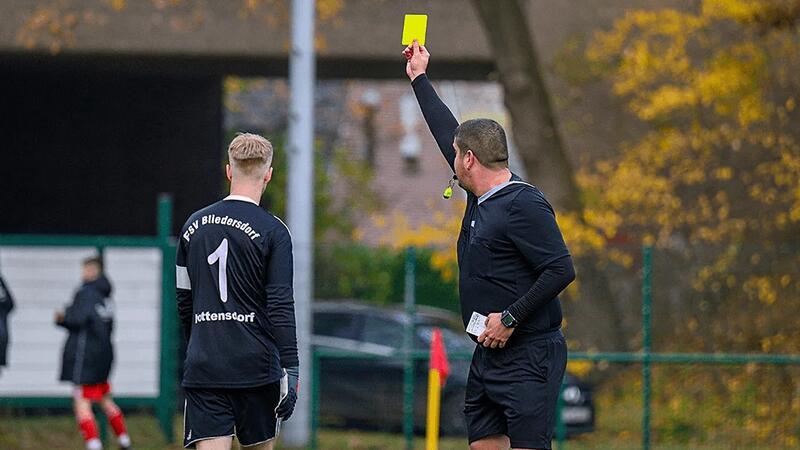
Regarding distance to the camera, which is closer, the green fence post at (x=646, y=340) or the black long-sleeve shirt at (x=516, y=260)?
the black long-sleeve shirt at (x=516, y=260)

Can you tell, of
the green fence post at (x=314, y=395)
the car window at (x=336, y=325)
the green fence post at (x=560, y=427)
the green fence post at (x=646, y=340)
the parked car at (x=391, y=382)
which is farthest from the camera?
the car window at (x=336, y=325)

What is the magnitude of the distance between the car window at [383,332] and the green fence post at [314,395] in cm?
64

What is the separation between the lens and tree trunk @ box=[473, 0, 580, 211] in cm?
1741

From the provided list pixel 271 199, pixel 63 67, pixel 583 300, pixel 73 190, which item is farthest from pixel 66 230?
pixel 271 199

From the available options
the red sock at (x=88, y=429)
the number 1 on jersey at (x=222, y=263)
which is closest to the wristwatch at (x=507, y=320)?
the number 1 on jersey at (x=222, y=263)

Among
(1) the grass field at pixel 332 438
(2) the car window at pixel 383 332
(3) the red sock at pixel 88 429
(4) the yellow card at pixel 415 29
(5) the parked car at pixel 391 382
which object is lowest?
(1) the grass field at pixel 332 438

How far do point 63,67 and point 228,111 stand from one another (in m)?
20.4

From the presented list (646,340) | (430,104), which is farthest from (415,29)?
(646,340)

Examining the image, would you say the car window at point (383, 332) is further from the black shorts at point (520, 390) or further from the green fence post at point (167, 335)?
the black shorts at point (520, 390)

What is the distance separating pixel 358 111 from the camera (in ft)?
146

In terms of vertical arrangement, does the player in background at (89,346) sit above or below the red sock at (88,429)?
above

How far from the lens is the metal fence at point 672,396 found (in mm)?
14664

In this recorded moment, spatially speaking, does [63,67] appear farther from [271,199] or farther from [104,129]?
[271,199]

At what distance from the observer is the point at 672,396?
590 inches
